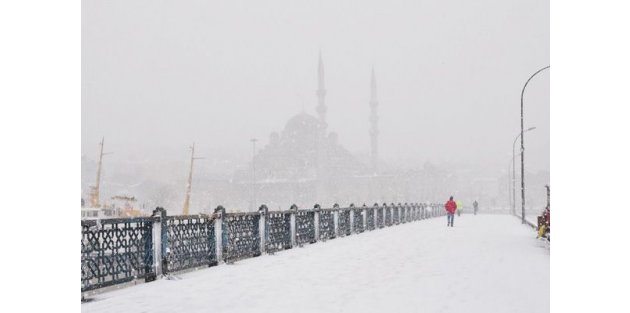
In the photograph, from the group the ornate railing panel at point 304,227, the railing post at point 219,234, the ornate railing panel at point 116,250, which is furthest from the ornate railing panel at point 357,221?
the ornate railing panel at point 116,250

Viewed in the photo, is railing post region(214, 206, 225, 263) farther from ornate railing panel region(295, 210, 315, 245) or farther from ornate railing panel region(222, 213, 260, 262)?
ornate railing panel region(295, 210, 315, 245)

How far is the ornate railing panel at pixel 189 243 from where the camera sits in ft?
40.7

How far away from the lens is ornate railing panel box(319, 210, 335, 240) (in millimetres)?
23094

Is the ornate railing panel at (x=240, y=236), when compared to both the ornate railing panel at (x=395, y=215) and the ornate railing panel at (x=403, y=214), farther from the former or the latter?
the ornate railing panel at (x=403, y=214)

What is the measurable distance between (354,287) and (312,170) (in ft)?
565

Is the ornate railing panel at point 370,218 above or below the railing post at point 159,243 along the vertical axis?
below

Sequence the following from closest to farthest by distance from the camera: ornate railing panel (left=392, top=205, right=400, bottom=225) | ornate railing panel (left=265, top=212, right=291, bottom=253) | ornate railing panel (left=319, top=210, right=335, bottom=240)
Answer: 1. ornate railing panel (left=265, top=212, right=291, bottom=253)
2. ornate railing panel (left=319, top=210, right=335, bottom=240)
3. ornate railing panel (left=392, top=205, right=400, bottom=225)

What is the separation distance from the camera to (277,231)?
18.1 meters

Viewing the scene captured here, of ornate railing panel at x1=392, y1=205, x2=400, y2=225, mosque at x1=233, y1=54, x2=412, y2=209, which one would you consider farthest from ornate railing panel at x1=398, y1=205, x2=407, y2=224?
mosque at x1=233, y1=54, x2=412, y2=209

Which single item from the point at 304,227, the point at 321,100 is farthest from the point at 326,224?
the point at 321,100

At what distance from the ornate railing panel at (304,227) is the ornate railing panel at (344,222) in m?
3.84

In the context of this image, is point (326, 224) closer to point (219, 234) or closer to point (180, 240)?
point (219, 234)

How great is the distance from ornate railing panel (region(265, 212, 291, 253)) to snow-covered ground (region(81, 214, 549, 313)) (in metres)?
1.49
